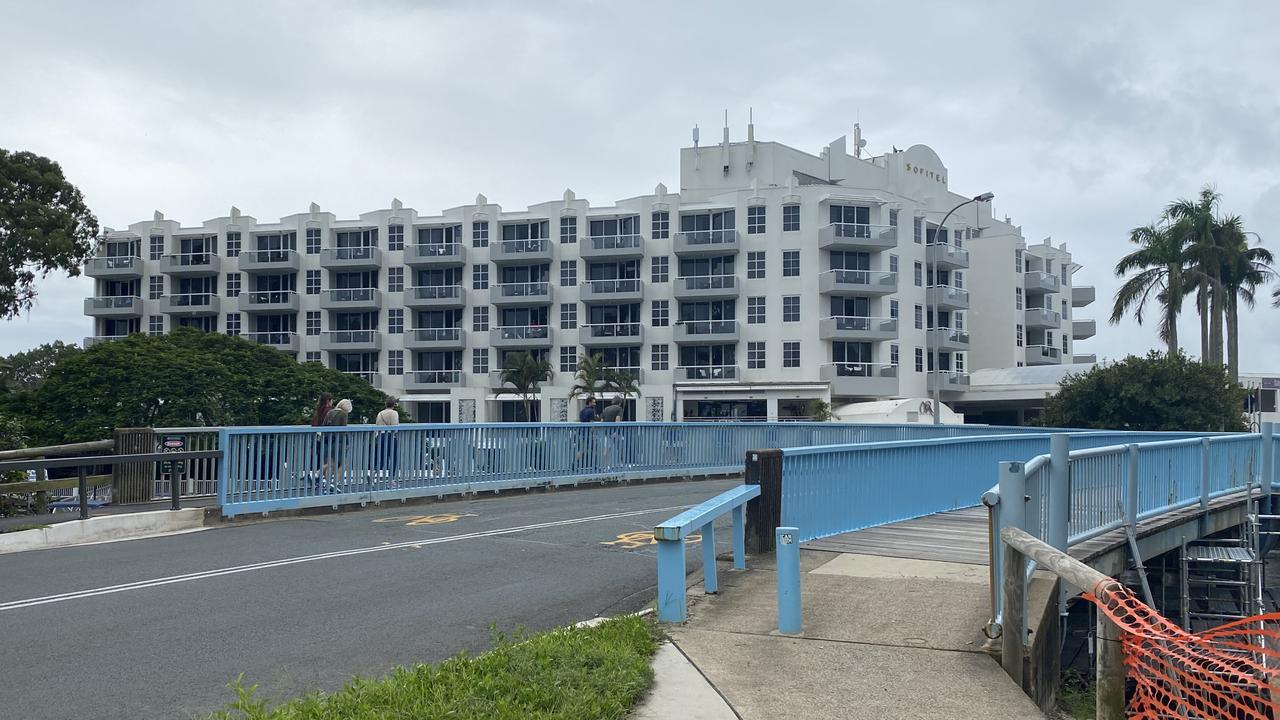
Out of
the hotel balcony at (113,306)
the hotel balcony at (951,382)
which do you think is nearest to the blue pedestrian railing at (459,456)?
the hotel balcony at (951,382)

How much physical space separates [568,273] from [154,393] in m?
38.6

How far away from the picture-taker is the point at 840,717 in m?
6.00

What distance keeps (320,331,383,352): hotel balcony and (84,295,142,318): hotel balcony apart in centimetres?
1509

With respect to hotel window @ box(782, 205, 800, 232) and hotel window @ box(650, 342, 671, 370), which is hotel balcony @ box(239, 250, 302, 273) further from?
hotel window @ box(782, 205, 800, 232)

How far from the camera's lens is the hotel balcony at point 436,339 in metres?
73.2

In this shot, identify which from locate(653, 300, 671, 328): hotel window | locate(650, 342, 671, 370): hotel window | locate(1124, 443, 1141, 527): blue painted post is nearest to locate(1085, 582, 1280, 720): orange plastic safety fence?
locate(1124, 443, 1141, 527): blue painted post

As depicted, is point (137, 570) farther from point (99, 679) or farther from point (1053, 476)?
point (1053, 476)

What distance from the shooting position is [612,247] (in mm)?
70750

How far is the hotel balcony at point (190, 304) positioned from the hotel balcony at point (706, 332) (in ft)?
113

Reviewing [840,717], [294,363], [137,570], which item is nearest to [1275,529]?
[840,717]

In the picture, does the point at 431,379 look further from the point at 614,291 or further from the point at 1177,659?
the point at 1177,659

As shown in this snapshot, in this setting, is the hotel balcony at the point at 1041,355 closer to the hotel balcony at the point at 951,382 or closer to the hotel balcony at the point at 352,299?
the hotel balcony at the point at 951,382

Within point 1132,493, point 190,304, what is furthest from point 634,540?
point 190,304

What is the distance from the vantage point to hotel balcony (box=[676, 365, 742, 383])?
6844 cm
